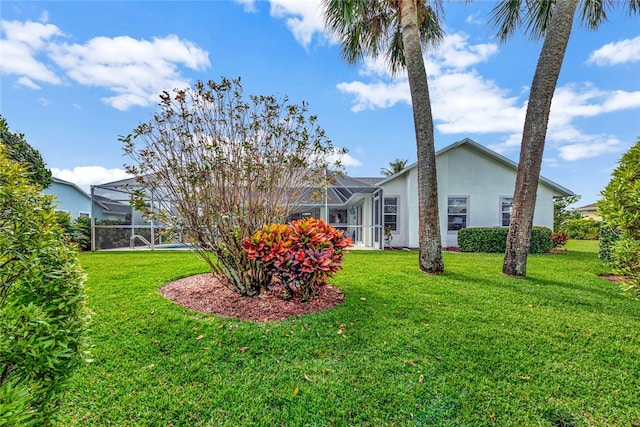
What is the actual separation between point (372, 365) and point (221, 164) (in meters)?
3.84

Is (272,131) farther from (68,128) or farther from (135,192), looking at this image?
(68,128)

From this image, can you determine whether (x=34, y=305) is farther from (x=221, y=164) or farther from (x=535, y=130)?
(x=535, y=130)

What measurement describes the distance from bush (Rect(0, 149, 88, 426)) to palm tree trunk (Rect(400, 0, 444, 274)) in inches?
271

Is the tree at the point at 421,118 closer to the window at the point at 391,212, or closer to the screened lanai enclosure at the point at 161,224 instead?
the screened lanai enclosure at the point at 161,224

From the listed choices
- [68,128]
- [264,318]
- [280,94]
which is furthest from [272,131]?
[68,128]

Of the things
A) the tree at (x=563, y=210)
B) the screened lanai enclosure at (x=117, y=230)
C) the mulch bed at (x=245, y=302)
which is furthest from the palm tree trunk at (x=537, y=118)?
the tree at (x=563, y=210)

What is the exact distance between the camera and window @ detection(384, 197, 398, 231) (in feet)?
50.8

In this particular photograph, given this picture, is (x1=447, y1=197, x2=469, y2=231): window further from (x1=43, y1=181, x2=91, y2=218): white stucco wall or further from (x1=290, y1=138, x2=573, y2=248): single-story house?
(x1=43, y1=181, x2=91, y2=218): white stucco wall

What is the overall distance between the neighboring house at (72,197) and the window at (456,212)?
22649 millimetres

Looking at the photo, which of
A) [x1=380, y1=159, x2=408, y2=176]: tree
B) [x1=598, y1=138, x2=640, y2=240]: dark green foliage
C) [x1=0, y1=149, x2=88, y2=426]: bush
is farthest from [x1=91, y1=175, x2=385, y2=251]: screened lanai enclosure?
[x1=380, y1=159, x2=408, y2=176]: tree

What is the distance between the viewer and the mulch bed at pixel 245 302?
447 centimetres

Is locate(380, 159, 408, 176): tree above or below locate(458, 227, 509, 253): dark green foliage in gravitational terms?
above

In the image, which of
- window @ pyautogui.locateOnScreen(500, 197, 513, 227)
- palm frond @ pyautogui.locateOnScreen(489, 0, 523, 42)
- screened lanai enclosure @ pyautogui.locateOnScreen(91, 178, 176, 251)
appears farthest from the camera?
A: window @ pyautogui.locateOnScreen(500, 197, 513, 227)

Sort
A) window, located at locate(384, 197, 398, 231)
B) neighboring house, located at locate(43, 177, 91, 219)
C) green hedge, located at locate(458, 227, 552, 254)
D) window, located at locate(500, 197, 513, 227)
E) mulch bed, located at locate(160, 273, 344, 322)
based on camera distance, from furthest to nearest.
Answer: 1. neighboring house, located at locate(43, 177, 91, 219)
2. window, located at locate(384, 197, 398, 231)
3. window, located at locate(500, 197, 513, 227)
4. green hedge, located at locate(458, 227, 552, 254)
5. mulch bed, located at locate(160, 273, 344, 322)
